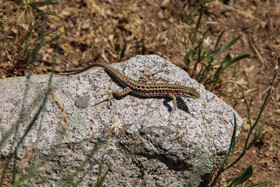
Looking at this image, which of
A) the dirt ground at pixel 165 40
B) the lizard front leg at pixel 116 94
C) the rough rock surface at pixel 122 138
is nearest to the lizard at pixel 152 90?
A: the lizard front leg at pixel 116 94

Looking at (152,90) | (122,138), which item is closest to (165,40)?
(152,90)

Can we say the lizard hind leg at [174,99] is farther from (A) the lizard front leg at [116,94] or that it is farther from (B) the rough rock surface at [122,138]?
(A) the lizard front leg at [116,94]

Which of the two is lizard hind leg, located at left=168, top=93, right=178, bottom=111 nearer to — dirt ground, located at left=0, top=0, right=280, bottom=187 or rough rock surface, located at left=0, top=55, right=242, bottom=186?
rough rock surface, located at left=0, top=55, right=242, bottom=186

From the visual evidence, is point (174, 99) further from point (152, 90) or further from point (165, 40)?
point (165, 40)

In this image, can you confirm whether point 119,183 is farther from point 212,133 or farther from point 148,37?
point 148,37

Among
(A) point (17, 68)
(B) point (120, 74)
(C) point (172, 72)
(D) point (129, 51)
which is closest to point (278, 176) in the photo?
(C) point (172, 72)

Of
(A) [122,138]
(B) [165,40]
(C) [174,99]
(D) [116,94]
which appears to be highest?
(B) [165,40]

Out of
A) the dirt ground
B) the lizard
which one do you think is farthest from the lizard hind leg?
the dirt ground
